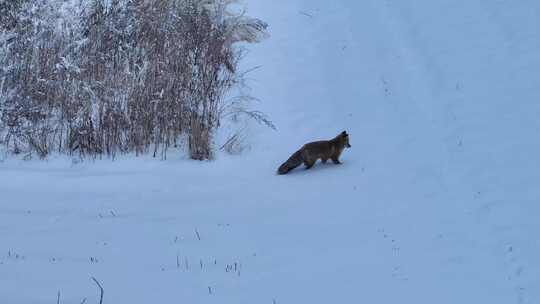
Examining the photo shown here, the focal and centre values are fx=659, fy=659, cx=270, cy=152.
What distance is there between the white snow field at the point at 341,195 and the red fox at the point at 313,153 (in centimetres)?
16

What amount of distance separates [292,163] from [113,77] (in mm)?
3081

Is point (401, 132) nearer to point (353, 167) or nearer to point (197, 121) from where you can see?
point (353, 167)

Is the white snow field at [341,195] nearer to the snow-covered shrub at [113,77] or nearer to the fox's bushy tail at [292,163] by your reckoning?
the fox's bushy tail at [292,163]

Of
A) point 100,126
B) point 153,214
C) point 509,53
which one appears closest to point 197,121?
point 100,126

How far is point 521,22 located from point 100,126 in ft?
22.8

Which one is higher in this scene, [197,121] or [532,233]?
[197,121]

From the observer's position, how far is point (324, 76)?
10.4 m

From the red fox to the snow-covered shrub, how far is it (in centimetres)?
118

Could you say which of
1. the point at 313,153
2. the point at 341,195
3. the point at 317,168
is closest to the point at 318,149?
the point at 313,153

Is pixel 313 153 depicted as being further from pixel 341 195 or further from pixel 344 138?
pixel 341 195

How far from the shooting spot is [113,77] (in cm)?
933

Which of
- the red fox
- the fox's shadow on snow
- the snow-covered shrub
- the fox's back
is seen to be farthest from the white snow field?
the snow-covered shrub

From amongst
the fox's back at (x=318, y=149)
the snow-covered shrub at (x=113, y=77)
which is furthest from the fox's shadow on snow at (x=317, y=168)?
the snow-covered shrub at (x=113, y=77)

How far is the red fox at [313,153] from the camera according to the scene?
7961mm
